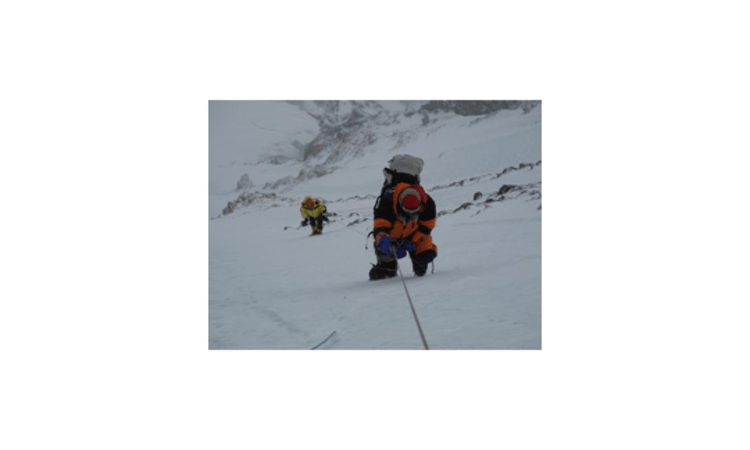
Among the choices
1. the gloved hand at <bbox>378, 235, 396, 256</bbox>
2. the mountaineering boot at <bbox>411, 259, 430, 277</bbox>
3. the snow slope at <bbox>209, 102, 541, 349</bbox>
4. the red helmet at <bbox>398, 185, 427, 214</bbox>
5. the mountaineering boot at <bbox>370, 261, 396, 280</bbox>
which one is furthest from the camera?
the mountaineering boot at <bbox>370, 261, 396, 280</bbox>

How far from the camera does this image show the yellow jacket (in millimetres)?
10039

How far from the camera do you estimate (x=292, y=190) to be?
35.3 feet

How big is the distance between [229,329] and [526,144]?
18.2 feet

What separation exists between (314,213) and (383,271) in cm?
535

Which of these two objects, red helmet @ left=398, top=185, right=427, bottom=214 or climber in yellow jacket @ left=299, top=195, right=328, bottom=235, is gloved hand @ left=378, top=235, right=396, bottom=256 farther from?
climber in yellow jacket @ left=299, top=195, right=328, bottom=235

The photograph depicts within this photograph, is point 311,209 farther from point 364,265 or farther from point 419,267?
point 419,267

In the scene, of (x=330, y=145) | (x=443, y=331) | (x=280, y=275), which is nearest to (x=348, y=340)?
(x=443, y=331)

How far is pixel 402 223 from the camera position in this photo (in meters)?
4.50

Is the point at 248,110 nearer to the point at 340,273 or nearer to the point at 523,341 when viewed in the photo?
the point at 340,273

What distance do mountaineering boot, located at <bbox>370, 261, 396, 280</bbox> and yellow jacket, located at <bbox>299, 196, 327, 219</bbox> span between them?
208 inches

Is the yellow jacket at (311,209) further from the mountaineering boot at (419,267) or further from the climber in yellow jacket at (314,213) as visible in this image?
the mountaineering boot at (419,267)

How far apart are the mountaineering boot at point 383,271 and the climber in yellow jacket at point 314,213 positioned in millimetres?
5212

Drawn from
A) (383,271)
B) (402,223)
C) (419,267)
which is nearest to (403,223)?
(402,223)

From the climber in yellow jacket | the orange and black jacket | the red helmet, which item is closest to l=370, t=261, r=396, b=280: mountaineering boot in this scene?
the orange and black jacket
